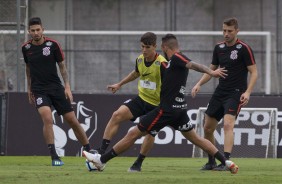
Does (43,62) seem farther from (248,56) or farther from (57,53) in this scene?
(248,56)

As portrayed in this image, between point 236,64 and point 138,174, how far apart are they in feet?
8.20

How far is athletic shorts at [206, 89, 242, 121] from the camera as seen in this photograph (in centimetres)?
1469

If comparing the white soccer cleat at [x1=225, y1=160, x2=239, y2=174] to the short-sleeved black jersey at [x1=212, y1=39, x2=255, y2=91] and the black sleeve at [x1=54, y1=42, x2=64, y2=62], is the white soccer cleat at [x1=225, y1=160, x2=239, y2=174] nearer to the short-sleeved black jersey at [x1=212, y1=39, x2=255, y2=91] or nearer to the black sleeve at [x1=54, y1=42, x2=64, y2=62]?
the short-sleeved black jersey at [x1=212, y1=39, x2=255, y2=91]

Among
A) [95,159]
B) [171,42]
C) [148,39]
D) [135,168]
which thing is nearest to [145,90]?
[148,39]

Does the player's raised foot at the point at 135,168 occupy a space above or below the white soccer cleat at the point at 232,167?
below

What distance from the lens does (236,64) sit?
Result: 581 inches

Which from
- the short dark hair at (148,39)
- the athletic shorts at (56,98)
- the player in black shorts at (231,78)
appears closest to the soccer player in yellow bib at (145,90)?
the short dark hair at (148,39)

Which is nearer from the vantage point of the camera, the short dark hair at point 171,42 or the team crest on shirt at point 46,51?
the short dark hair at point 171,42

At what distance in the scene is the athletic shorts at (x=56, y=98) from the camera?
1572 cm

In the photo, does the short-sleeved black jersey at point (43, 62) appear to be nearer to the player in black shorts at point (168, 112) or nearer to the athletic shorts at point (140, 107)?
the athletic shorts at point (140, 107)

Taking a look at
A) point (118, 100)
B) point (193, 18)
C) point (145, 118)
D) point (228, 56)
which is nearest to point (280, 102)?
point (118, 100)

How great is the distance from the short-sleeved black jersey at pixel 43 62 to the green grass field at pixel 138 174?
4.28 feet

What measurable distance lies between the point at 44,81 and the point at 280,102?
6.05 metres

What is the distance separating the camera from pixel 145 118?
44.3 feet
